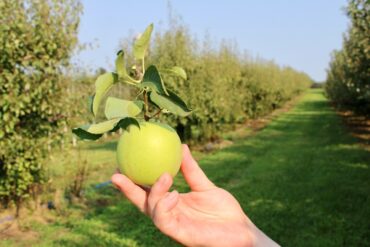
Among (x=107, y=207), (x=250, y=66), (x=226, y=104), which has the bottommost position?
(x=107, y=207)

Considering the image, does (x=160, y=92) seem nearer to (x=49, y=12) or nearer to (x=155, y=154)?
(x=155, y=154)

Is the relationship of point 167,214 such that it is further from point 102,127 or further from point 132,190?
point 102,127

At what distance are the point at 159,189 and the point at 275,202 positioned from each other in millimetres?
5868

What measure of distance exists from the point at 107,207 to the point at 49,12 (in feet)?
11.1

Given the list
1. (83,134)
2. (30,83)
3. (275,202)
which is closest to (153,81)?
(83,134)

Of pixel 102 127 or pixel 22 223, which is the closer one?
pixel 102 127

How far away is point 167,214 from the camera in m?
1.41

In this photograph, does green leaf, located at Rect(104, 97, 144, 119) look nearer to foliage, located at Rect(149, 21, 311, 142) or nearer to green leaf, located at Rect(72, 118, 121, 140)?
green leaf, located at Rect(72, 118, 121, 140)

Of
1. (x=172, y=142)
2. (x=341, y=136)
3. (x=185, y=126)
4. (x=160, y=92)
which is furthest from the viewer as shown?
(x=341, y=136)

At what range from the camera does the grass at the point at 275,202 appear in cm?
551

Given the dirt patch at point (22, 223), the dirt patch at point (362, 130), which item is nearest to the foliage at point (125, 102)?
the dirt patch at point (22, 223)

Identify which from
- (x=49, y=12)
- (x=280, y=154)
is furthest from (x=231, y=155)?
(x=49, y=12)

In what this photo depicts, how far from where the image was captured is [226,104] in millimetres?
14477

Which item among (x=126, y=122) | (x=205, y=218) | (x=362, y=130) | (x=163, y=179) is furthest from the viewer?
(x=362, y=130)
